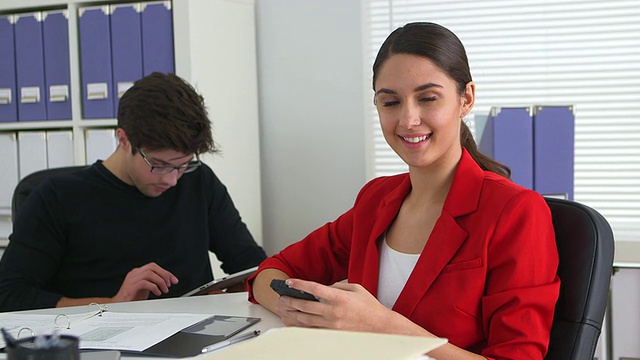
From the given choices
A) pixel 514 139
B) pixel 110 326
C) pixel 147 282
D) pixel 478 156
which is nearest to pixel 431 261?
pixel 478 156

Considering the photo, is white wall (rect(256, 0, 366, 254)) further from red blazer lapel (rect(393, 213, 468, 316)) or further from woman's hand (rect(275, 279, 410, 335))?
woman's hand (rect(275, 279, 410, 335))

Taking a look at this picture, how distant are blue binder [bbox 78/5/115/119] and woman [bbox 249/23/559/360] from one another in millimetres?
1501

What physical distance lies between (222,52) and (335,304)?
1.92m

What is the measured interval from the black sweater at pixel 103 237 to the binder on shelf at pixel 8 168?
97 cm

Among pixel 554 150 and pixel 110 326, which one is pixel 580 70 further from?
pixel 110 326

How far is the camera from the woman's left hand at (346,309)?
1.22 m

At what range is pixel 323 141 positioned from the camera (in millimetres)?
3211

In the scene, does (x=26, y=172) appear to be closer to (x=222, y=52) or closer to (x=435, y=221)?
(x=222, y=52)

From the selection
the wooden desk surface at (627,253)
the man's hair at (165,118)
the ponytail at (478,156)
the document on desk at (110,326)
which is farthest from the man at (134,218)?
the wooden desk surface at (627,253)

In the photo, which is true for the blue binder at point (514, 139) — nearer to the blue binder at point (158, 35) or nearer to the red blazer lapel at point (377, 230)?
the red blazer lapel at point (377, 230)

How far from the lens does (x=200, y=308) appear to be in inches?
61.0

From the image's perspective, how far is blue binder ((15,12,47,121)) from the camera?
3.00 metres

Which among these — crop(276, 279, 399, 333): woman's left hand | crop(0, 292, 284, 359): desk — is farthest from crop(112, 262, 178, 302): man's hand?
crop(276, 279, 399, 333): woman's left hand

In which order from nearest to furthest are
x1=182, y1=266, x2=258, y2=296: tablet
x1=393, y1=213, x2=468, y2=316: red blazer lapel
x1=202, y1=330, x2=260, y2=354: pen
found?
x1=202, y1=330, x2=260, y2=354: pen
x1=393, y1=213, x2=468, y2=316: red blazer lapel
x1=182, y1=266, x2=258, y2=296: tablet
